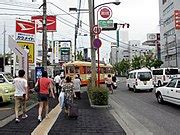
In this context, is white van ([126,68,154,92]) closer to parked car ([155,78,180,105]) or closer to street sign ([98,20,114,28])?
street sign ([98,20,114,28])

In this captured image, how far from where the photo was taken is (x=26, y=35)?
74.1ft

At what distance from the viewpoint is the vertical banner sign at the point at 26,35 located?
22.2 meters

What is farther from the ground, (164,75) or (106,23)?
(106,23)

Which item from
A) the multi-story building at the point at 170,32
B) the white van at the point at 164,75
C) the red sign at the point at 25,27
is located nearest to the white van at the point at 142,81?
the white van at the point at 164,75

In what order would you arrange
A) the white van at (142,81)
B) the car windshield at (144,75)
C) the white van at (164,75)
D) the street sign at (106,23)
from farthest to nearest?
the white van at (164,75)
the car windshield at (144,75)
the white van at (142,81)
the street sign at (106,23)

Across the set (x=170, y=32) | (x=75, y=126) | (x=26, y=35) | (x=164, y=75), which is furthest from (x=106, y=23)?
(x=170, y=32)

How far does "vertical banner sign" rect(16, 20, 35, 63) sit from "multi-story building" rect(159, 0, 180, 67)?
46930 millimetres

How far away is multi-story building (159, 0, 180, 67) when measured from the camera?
6919 centimetres

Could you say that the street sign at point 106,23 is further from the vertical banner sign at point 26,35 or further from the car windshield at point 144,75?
the car windshield at point 144,75

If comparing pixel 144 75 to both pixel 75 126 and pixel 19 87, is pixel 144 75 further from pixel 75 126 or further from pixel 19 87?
pixel 75 126

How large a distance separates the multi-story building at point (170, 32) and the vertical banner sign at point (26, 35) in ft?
154

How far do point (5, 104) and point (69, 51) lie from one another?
4502cm

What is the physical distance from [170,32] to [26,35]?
Answer: 187 ft

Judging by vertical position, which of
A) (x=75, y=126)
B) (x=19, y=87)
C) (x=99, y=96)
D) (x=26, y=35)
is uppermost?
(x=26, y=35)
